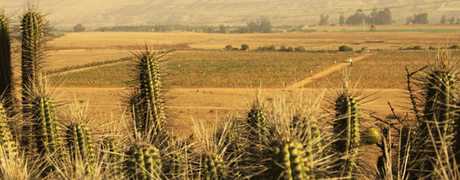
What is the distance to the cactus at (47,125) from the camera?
5.34 m

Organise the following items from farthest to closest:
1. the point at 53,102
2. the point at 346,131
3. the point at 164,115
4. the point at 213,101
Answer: the point at 213,101
the point at 164,115
the point at 53,102
the point at 346,131

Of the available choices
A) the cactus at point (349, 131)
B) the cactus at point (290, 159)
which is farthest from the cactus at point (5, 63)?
the cactus at point (290, 159)

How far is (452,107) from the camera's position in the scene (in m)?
3.95

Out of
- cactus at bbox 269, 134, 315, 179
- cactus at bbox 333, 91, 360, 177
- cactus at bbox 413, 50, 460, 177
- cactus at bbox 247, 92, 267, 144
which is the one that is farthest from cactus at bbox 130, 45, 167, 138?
cactus at bbox 413, 50, 460, 177

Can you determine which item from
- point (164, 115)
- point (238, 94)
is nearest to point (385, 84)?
point (238, 94)

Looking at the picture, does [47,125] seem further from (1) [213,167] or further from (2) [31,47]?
(1) [213,167]

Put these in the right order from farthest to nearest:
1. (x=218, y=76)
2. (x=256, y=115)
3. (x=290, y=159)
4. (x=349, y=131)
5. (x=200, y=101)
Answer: (x=218, y=76)
(x=200, y=101)
(x=256, y=115)
(x=349, y=131)
(x=290, y=159)

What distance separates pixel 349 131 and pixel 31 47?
4.94 m

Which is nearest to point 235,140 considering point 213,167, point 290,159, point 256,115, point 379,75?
point 256,115

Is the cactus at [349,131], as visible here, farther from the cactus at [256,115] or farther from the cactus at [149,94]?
the cactus at [149,94]

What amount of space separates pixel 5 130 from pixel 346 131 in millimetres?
3728

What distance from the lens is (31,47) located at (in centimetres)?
691

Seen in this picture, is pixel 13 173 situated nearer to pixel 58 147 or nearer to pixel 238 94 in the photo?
pixel 58 147

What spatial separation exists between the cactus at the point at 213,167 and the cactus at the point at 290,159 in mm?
974
